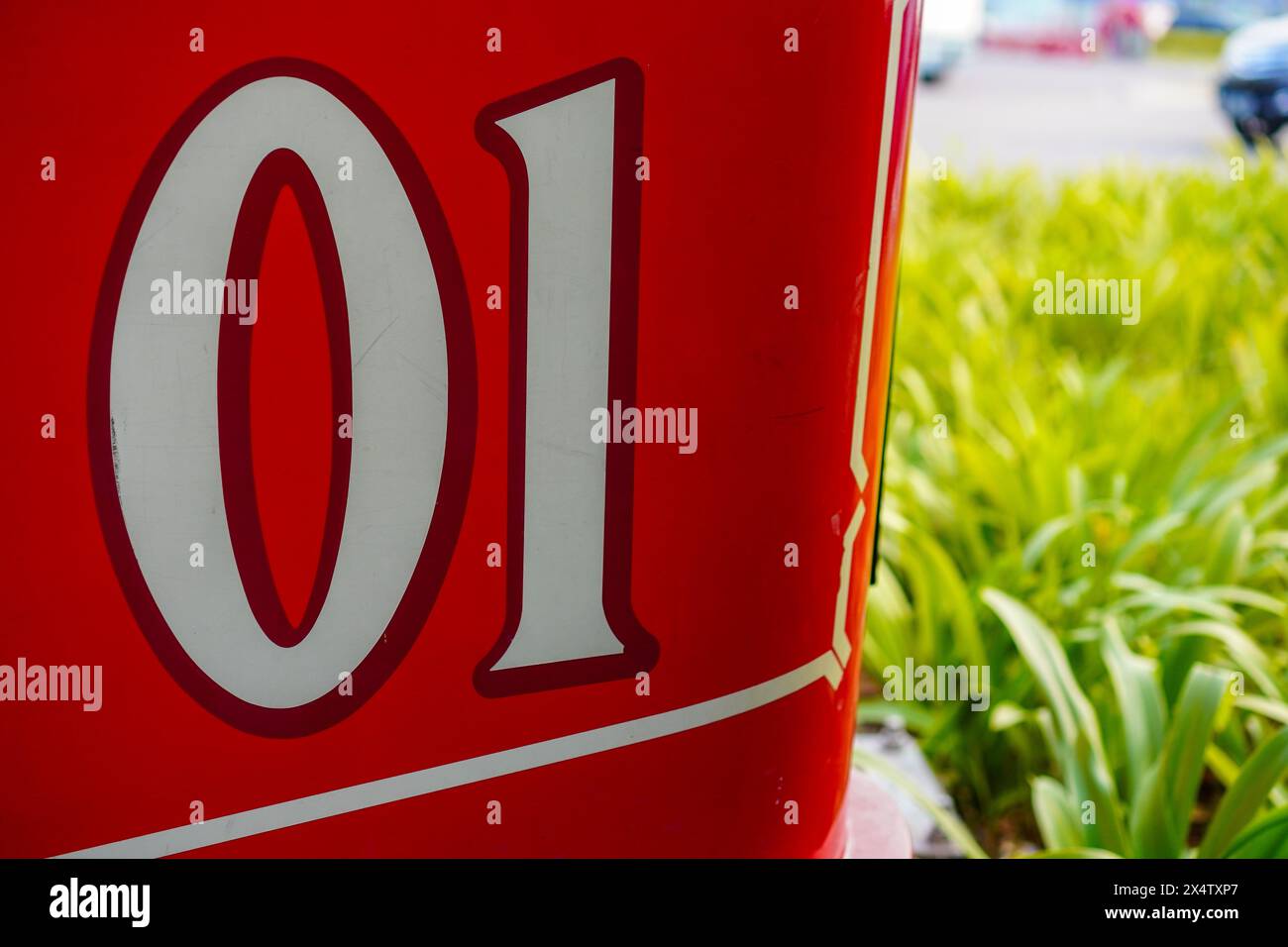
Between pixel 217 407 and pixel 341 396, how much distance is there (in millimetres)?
77

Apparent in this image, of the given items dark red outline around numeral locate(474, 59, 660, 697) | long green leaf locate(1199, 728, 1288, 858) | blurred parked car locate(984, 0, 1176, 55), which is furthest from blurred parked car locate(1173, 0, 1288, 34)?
dark red outline around numeral locate(474, 59, 660, 697)

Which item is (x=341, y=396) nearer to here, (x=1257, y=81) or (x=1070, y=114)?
(x=1257, y=81)

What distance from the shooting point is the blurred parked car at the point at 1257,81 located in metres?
7.00

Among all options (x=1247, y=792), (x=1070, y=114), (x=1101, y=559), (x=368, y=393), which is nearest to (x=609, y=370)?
(x=368, y=393)

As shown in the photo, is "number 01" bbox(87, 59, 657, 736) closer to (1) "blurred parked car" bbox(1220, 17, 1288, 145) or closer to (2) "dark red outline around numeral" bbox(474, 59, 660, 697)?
(2) "dark red outline around numeral" bbox(474, 59, 660, 697)

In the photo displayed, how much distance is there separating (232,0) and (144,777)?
498 mm

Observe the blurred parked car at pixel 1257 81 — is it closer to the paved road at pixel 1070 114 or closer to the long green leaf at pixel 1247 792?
the paved road at pixel 1070 114

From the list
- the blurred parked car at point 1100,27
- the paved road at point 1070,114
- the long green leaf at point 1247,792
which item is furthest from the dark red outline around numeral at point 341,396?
the blurred parked car at point 1100,27

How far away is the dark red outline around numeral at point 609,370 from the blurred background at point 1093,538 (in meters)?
0.66

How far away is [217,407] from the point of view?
2.39ft

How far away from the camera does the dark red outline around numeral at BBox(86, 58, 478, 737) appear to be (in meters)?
0.70

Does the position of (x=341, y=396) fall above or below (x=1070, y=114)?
below

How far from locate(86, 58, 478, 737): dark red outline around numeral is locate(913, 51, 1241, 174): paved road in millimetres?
4535
